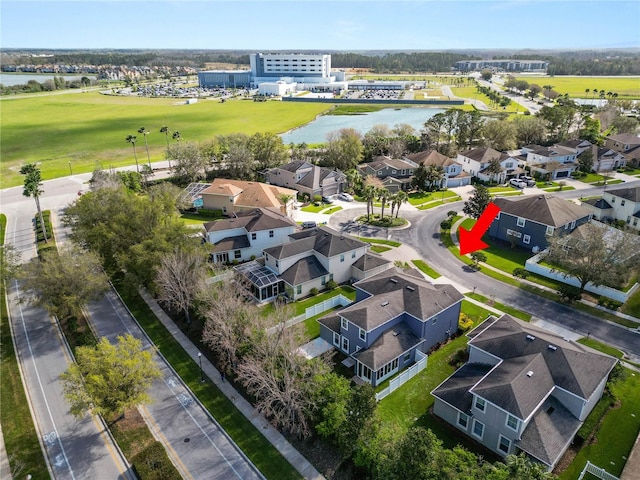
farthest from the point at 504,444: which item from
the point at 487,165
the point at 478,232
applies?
the point at 487,165

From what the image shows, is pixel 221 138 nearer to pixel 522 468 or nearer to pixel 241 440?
pixel 241 440

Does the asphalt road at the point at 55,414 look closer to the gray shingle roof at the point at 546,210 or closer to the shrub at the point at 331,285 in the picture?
the shrub at the point at 331,285

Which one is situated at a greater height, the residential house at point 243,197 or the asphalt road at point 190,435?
the residential house at point 243,197

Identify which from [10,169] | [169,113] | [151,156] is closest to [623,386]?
[151,156]

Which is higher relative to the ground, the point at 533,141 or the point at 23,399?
the point at 533,141

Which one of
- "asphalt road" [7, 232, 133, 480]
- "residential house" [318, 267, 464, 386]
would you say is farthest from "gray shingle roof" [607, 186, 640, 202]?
"asphalt road" [7, 232, 133, 480]

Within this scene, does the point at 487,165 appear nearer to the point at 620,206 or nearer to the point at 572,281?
the point at 620,206

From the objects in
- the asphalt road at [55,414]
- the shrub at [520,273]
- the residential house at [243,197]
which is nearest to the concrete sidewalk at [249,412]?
the asphalt road at [55,414]
